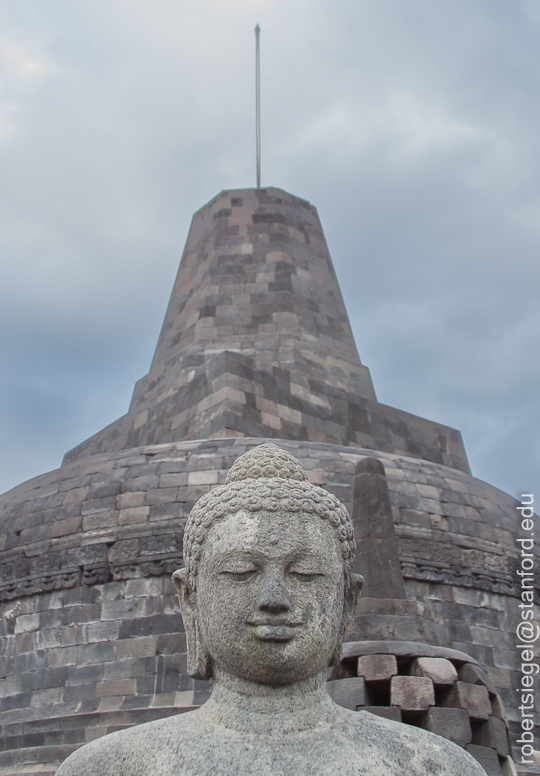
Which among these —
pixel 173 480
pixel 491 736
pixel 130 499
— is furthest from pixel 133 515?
pixel 491 736

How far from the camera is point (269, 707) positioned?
12.1 feet

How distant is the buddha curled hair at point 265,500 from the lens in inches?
159

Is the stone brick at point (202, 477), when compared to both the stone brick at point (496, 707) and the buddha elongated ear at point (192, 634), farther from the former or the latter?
the buddha elongated ear at point (192, 634)

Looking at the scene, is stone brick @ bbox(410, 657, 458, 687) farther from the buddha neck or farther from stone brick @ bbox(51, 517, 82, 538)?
stone brick @ bbox(51, 517, 82, 538)

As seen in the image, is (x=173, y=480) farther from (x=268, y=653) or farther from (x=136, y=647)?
(x=268, y=653)

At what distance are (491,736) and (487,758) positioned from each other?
0.27 m

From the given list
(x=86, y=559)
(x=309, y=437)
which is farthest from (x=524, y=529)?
(x=86, y=559)

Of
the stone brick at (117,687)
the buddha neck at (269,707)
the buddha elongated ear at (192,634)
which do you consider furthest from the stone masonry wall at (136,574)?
the buddha neck at (269,707)

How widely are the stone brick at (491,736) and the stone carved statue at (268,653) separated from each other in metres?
2.98

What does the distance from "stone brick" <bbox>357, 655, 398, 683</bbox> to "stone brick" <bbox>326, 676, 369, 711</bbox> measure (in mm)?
73

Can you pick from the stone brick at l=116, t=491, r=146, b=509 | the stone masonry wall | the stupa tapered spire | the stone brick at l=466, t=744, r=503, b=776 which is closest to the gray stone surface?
the stone brick at l=466, t=744, r=503, b=776

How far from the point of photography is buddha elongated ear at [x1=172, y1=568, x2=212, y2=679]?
4098mm

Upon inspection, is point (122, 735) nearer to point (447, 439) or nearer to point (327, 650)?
point (327, 650)

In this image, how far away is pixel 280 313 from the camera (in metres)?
18.3
